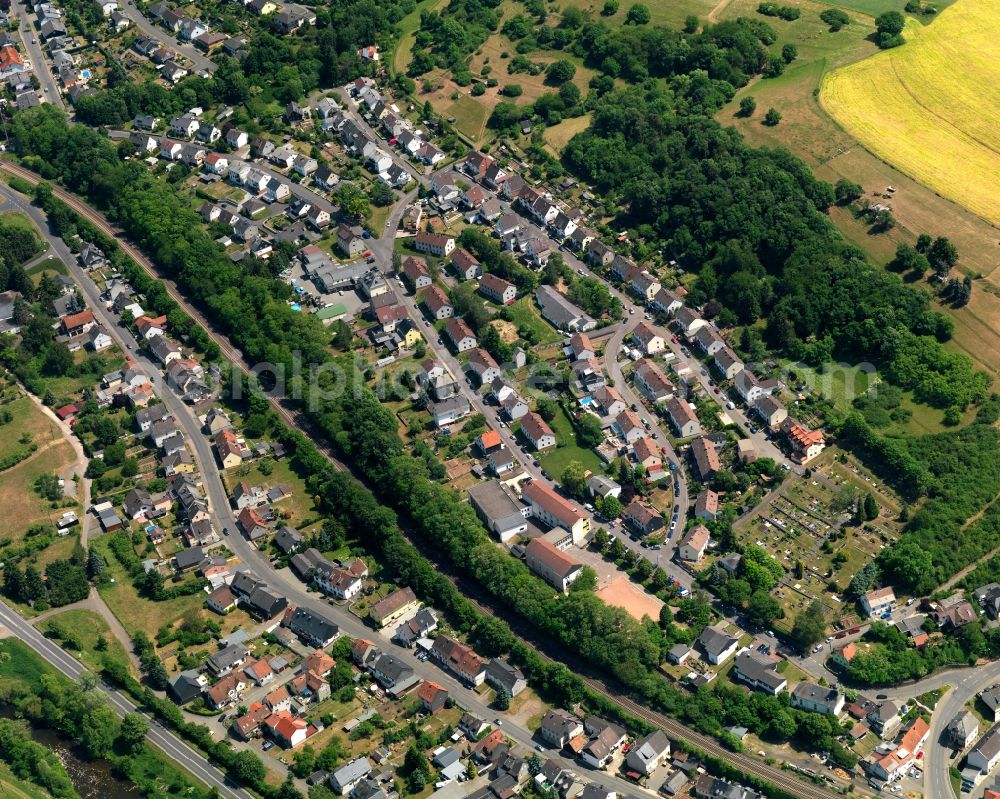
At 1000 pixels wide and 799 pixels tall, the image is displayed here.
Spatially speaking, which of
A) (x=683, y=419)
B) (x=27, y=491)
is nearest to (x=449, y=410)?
(x=683, y=419)

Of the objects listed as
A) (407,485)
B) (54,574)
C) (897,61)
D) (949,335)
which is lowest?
(54,574)

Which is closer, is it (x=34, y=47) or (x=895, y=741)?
(x=895, y=741)

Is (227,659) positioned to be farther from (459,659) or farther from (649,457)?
(649,457)

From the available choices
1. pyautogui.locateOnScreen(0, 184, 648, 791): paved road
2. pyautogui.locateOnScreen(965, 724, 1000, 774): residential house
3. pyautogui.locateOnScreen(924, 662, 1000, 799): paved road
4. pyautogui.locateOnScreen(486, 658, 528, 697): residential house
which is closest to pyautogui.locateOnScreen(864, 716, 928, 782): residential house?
pyautogui.locateOnScreen(965, 724, 1000, 774): residential house

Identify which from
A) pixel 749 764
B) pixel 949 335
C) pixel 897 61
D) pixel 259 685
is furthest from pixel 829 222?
pixel 259 685

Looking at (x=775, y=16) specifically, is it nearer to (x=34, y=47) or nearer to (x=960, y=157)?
(x=960, y=157)

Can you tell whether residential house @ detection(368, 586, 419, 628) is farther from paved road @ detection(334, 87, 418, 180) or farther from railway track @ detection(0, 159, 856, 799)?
paved road @ detection(334, 87, 418, 180)
